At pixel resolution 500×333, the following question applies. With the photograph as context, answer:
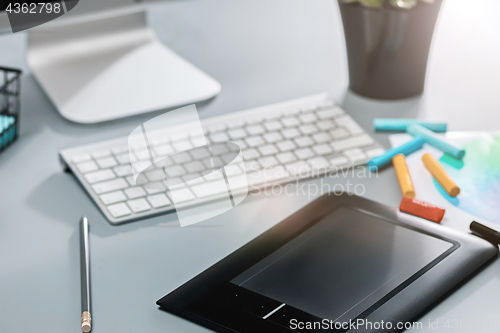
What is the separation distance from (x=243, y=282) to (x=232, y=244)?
2.6 inches

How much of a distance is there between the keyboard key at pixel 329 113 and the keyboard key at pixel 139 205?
27cm

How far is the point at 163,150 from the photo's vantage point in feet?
2.06

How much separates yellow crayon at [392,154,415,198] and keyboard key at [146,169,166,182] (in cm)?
26

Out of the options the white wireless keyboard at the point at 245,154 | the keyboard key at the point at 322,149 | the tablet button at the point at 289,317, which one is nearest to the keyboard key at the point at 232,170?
the white wireless keyboard at the point at 245,154

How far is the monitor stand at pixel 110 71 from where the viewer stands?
76 cm

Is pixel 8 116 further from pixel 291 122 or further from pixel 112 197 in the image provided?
pixel 291 122

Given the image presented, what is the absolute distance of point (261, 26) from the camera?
104 cm

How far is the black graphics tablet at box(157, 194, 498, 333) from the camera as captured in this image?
1.42ft

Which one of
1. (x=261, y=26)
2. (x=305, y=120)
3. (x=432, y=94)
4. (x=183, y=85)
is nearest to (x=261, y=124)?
(x=305, y=120)

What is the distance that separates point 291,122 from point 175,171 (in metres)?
0.19

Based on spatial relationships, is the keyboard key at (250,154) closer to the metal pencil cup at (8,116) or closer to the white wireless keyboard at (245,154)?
the white wireless keyboard at (245,154)

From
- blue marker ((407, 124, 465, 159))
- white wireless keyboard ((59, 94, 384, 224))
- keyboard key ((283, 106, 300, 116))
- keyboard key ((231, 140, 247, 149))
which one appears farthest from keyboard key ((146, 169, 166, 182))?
blue marker ((407, 124, 465, 159))

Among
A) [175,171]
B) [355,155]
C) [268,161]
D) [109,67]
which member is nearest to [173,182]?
[175,171]

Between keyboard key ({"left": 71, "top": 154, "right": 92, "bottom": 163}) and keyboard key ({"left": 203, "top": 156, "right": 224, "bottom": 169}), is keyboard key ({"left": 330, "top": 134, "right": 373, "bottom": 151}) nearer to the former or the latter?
keyboard key ({"left": 203, "top": 156, "right": 224, "bottom": 169})
